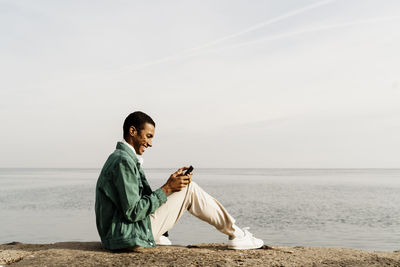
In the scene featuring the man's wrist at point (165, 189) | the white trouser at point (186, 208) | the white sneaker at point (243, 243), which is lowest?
the white sneaker at point (243, 243)

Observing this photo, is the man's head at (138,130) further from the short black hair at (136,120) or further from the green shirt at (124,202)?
the green shirt at (124,202)

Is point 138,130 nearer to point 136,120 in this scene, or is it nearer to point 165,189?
point 136,120

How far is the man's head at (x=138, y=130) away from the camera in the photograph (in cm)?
432

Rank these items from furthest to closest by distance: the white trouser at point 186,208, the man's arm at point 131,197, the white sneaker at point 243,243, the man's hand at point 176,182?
1. the white sneaker at point 243,243
2. the white trouser at point 186,208
3. the man's hand at point 176,182
4. the man's arm at point 131,197

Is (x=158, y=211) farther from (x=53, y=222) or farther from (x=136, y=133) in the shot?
(x=53, y=222)

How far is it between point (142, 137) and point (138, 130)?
0.09 meters

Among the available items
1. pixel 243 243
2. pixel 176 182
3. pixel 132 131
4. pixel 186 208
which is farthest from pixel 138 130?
pixel 243 243

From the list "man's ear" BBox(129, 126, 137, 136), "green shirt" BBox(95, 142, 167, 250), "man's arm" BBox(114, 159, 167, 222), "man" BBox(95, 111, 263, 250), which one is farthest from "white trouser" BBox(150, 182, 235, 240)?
"man's ear" BBox(129, 126, 137, 136)

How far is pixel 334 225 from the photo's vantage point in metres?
11.7

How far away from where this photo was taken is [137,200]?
4055 millimetres

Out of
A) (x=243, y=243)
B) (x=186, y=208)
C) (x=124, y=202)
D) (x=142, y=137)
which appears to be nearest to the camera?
(x=124, y=202)

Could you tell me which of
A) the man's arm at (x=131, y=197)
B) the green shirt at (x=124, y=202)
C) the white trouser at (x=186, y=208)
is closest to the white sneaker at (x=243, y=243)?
the white trouser at (x=186, y=208)

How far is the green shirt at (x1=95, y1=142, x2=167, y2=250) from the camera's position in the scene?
4.03 metres

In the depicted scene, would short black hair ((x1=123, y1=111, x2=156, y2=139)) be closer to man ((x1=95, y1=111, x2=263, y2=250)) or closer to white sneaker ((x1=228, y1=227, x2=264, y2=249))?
man ((x1=95, y1=111, x2=263, y2=250))
